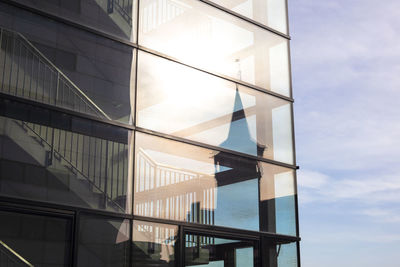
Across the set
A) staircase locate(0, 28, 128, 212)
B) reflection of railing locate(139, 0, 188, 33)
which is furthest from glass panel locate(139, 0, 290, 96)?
staircase locate(0, 28, 128, 212)

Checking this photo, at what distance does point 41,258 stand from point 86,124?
234 centimetres

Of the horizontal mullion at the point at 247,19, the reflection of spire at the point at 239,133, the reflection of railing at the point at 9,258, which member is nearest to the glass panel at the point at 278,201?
the reflection of spire at the point at 239,133

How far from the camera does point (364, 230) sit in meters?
72.6

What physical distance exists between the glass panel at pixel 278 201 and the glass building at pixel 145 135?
3 centimetres

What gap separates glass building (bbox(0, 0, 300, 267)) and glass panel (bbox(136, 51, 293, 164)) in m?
0.03

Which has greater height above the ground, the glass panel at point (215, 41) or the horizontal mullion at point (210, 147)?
the glass panel at point (215, 41)

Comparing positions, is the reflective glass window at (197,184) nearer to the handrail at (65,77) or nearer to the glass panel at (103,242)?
the glass panel at (103,242)

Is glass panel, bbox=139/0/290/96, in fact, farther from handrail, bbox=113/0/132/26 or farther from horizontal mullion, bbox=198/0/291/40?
handrail, bbox=113/0/132/26

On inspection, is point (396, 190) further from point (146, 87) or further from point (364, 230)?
point (146, 87)

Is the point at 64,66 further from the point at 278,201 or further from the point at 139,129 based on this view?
the point at 278,201

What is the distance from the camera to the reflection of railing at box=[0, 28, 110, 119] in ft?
33.0

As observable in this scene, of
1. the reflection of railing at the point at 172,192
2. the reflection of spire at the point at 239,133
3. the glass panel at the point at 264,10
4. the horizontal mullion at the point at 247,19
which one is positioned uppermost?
the glass panel at the point at 264,10

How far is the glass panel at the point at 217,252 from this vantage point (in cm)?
1152

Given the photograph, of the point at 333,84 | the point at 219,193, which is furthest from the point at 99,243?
the point at 333,84
